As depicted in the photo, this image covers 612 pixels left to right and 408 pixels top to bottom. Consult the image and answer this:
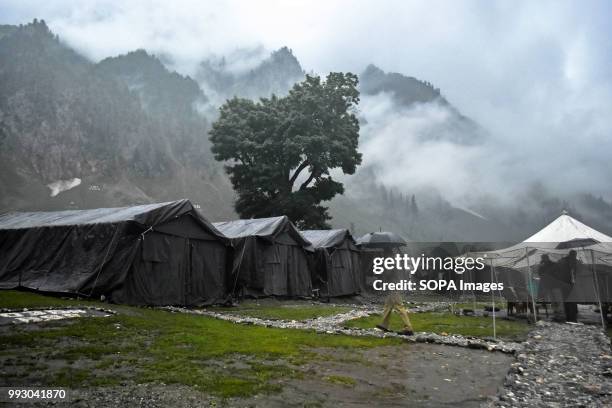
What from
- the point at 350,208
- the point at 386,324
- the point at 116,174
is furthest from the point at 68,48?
the point at 386,324

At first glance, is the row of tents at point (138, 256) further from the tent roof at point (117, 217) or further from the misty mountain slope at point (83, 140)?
the misty mountain slope at point (83, 140)

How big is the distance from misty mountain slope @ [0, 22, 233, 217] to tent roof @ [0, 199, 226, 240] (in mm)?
88204

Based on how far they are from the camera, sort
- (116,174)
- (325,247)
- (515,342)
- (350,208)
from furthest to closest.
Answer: (350,208), (116,174), (325,247), (515,342)

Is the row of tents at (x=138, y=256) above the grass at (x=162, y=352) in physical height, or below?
above

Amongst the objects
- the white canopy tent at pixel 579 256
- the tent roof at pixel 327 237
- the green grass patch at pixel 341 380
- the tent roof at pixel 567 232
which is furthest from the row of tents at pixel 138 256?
the tent roof at pixel 567 232

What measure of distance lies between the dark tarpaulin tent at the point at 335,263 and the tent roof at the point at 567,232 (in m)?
11.0

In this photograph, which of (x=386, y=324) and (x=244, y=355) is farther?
(x=386, y=324)

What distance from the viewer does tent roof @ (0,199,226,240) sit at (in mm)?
15727

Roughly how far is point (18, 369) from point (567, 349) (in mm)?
10556

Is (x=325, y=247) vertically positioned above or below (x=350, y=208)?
below

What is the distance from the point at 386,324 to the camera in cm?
1230

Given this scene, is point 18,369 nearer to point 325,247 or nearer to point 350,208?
point 325,247

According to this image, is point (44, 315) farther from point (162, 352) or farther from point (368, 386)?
point (368, 386)

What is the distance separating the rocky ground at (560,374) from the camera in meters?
6.07
